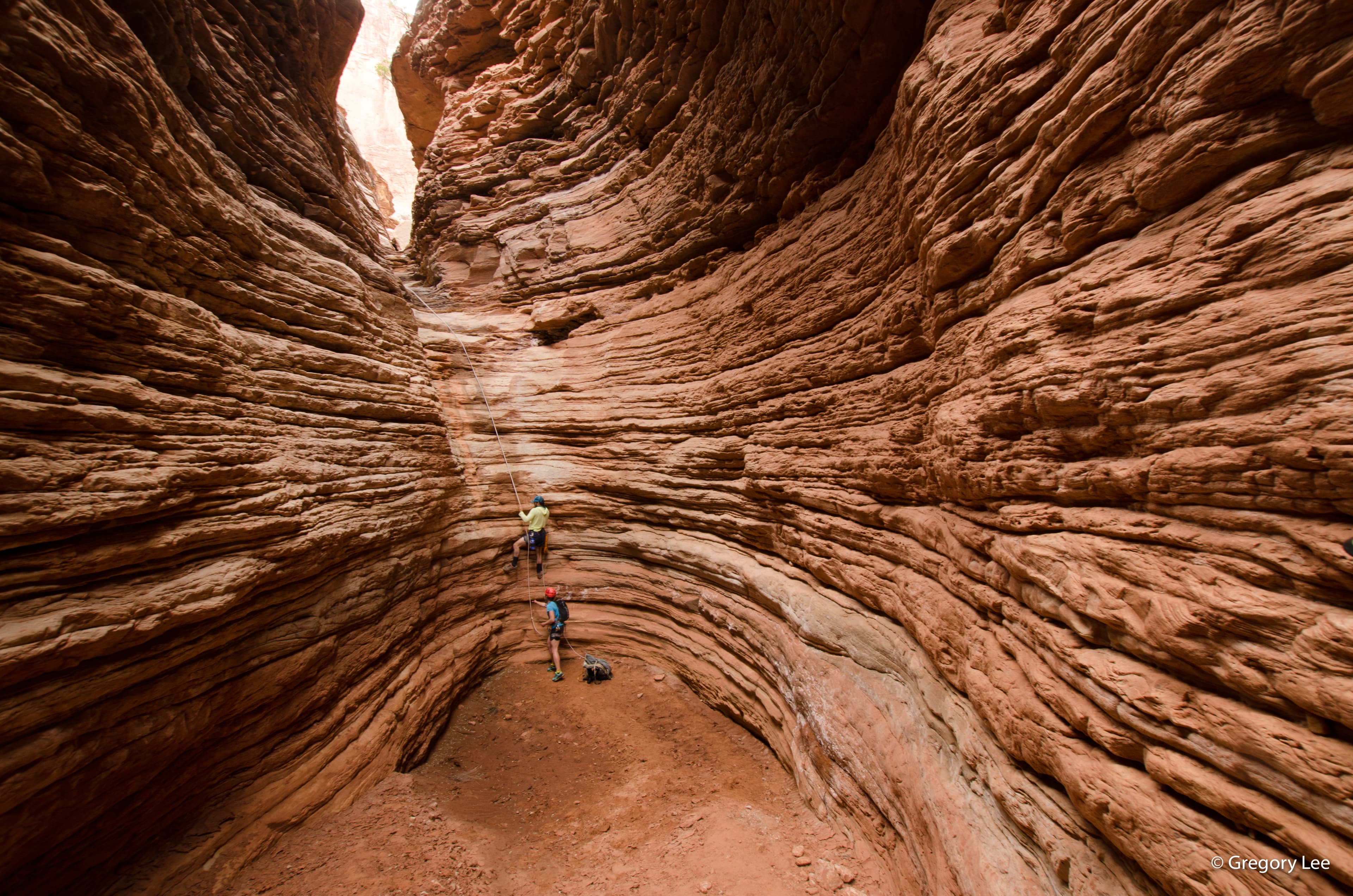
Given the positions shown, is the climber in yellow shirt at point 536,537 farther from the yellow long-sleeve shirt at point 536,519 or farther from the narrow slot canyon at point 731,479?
the narrow slot canyon at point 731,479

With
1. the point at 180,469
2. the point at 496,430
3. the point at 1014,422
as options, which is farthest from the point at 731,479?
the point at 180,469

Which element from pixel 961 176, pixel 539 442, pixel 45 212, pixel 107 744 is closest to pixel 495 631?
pixel 539 442

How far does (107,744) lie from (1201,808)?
652 cm

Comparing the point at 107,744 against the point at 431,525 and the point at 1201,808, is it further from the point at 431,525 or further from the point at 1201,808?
the point at 1201,808

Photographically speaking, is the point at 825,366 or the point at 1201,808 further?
the point at 825,366

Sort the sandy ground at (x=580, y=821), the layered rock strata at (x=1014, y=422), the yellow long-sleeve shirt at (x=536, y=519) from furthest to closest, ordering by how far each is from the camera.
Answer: the yellow long-sleeve shirt at (x=536, y=519) → the sandy ground at (x=580, y=821) → the layered rock strata at (x=1014, y=422)

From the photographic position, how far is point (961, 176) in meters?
3.39

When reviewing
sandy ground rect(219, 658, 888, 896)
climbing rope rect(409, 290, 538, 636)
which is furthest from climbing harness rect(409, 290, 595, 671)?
sandy ground rect(219, 658, 888, 896)

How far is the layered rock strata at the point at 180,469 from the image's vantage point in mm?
3027

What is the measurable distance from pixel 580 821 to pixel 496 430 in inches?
261

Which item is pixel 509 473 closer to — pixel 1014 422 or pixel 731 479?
pixel 731 479

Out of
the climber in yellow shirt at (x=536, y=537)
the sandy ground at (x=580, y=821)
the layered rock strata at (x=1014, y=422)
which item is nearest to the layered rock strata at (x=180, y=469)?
the sandy ground at (x=580, y=821)

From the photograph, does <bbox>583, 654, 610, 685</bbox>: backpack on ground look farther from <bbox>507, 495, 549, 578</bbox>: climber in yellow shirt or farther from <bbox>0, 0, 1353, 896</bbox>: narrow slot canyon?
<bbox>507, 495, 549, 578</bbox>: climber in yellow shirt

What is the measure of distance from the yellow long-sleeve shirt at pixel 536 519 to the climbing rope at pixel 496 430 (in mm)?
232
